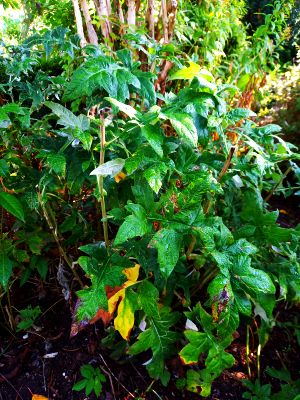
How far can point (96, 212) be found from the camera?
141 centimetres

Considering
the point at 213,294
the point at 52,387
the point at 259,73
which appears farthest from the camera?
the point at 259,73

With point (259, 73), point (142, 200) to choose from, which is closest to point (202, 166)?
point (142, 200)

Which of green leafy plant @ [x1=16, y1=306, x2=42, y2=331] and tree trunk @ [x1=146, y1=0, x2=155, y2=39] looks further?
tree trunk @ [x1=146, y1=0, x2=155, y2=39]

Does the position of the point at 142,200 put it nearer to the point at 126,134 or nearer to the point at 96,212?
the point at 126,134

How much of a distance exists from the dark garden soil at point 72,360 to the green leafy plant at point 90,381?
4cm

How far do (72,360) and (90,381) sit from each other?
14cm

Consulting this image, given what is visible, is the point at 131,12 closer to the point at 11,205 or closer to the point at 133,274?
the point at 11,205

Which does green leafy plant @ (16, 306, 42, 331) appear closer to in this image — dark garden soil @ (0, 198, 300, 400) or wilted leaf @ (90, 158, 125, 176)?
dark garden soil @ (0, 198, 300, 400)

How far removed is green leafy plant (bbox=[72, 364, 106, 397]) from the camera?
1.23m

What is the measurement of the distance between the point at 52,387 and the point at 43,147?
93 cm

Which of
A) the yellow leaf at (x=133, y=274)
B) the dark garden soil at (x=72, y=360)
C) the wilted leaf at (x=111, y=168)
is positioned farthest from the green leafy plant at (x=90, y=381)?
the wilted leaf at (x=111, y=168)

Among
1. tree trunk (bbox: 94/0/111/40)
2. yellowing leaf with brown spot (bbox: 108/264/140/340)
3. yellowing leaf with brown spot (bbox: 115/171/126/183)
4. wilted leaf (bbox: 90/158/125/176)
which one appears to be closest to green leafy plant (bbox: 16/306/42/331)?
yellowing leaf with brown spot (bbox: 108/264/140/340)

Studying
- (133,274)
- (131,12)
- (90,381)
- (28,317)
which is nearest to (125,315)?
(133,274)

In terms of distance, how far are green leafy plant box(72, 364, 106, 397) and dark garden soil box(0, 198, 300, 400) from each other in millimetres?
39
